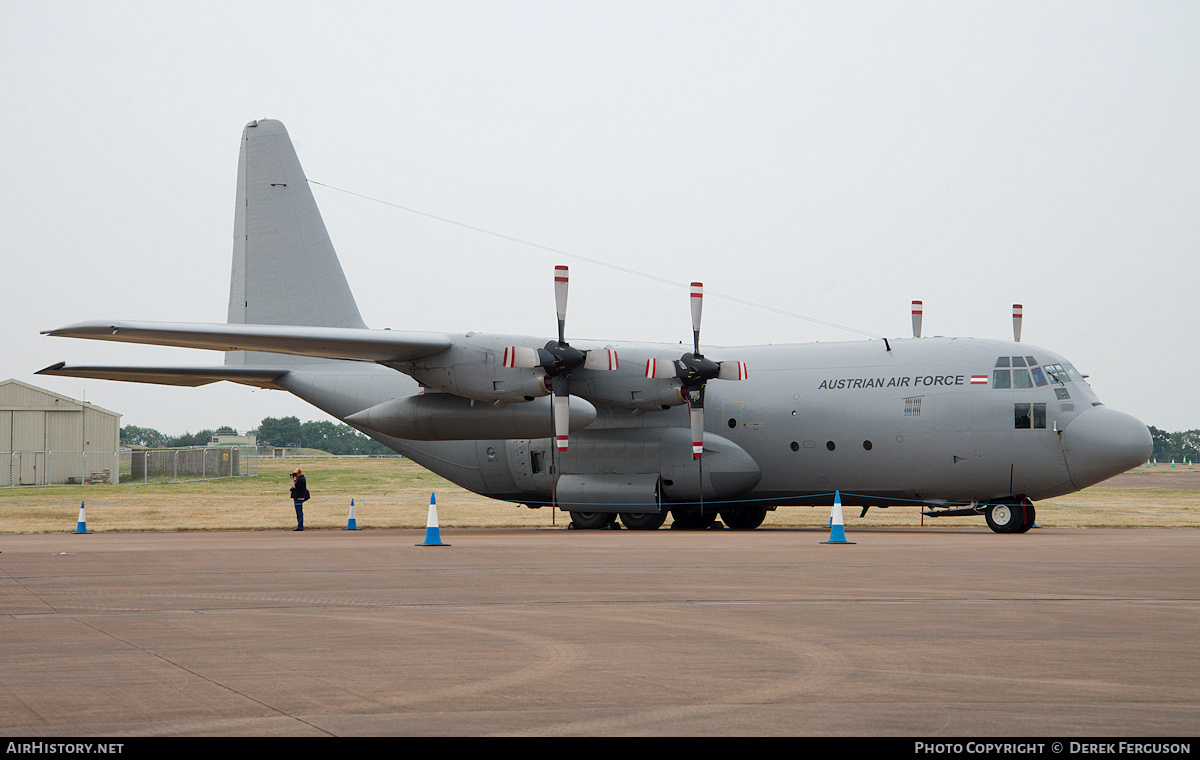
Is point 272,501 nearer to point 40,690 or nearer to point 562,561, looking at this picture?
point 562,561

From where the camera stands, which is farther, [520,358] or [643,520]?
[643,520]

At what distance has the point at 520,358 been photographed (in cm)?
2095

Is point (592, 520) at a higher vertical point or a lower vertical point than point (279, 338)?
lower

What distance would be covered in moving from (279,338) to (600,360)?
19.6 feet

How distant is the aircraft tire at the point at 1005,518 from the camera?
21328mm

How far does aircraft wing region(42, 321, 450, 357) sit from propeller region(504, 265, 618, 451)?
151cm

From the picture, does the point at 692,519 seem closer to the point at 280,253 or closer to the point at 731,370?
the point at 731,370

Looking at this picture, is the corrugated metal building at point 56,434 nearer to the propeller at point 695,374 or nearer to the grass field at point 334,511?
the grass field at point 334,511

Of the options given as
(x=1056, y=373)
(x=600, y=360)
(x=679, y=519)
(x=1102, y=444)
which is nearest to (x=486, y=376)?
(x=600, y=360)

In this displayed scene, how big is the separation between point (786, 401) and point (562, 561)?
370 inches

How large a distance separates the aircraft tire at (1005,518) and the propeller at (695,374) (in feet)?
17.7

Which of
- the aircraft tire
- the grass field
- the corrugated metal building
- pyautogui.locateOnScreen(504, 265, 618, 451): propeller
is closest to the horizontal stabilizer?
pyautogui.locateOnScreen(504, 265, 618, 451): propeller

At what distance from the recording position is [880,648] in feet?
23.5
